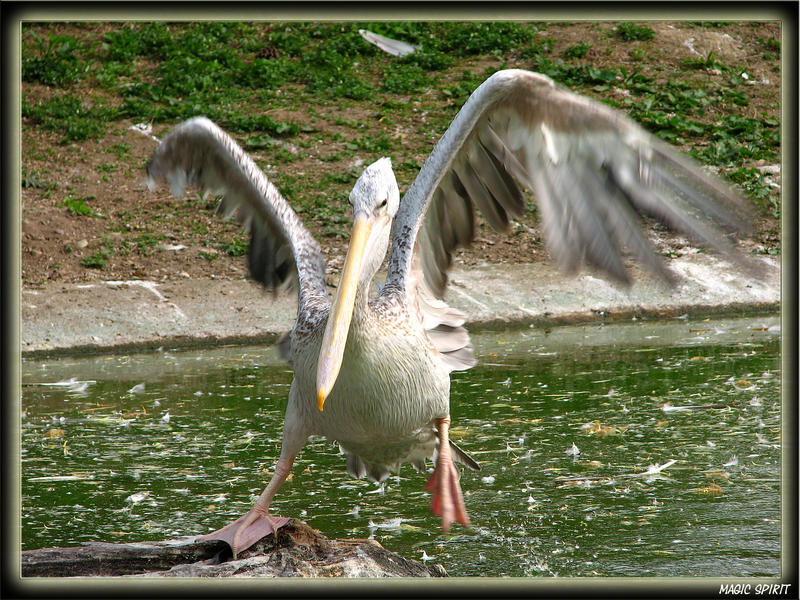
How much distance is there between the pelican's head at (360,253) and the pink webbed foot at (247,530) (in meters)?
0.69

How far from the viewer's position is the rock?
3.41 meters

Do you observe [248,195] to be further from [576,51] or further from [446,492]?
[576,51]

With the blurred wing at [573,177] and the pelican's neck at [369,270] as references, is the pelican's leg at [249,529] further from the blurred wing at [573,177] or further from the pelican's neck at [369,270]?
the blurred wing at [573,177]

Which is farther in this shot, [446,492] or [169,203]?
[169,203]

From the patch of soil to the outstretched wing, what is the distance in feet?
8.76

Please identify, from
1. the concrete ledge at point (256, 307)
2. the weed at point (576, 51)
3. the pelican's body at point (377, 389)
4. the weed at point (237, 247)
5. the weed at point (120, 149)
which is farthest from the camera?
the weed at point (576, 51)

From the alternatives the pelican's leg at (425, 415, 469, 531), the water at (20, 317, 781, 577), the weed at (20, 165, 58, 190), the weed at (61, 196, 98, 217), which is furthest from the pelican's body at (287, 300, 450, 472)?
the weed at (20, 165, 58, 190)

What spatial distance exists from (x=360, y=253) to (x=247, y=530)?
117 cm

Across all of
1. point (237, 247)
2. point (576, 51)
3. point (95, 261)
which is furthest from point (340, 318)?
point (576, 51)

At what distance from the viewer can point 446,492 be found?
3.87m

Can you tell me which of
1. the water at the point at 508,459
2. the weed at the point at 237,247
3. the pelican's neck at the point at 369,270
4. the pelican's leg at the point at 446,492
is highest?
the pelican's neck at the point at 369,270

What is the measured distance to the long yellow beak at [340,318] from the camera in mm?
3307

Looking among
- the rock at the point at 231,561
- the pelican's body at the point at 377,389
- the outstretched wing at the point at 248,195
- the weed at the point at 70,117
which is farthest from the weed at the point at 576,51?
the rock at the point at 231,561

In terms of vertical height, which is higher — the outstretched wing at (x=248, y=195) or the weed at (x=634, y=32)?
the weed at (x=634, y=32)
